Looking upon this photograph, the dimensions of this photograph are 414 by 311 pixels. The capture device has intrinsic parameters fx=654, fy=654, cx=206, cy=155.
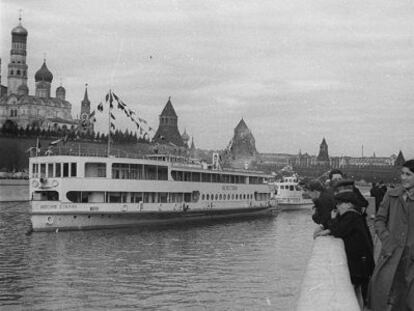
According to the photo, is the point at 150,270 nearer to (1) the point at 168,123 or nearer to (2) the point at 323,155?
(1) the point at 168,123

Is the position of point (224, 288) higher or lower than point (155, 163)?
lower

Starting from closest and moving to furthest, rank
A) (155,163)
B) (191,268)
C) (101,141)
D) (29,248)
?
(191,268)
(29,248)
(155,163)
(101,141)

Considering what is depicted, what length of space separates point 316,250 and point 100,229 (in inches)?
945

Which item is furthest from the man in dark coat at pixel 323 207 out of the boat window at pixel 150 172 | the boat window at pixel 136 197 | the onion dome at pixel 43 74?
the onion dome at pixel 43 74

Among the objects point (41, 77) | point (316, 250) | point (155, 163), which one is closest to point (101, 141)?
point (41, 77)

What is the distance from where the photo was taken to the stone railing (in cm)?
394

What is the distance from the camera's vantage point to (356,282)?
6.05m

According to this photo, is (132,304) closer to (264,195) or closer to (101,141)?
(264,195)

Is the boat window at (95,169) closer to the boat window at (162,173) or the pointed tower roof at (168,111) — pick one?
the boat window at (162,173)

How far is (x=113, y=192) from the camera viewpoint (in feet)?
102

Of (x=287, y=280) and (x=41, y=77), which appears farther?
(x=41, y=77)

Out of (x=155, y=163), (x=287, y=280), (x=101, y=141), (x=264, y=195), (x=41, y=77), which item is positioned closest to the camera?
(x=287, y=280)

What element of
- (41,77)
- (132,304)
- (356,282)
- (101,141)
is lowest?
(132,304)

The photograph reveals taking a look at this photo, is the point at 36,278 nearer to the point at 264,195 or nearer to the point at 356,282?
the point at 356,282
